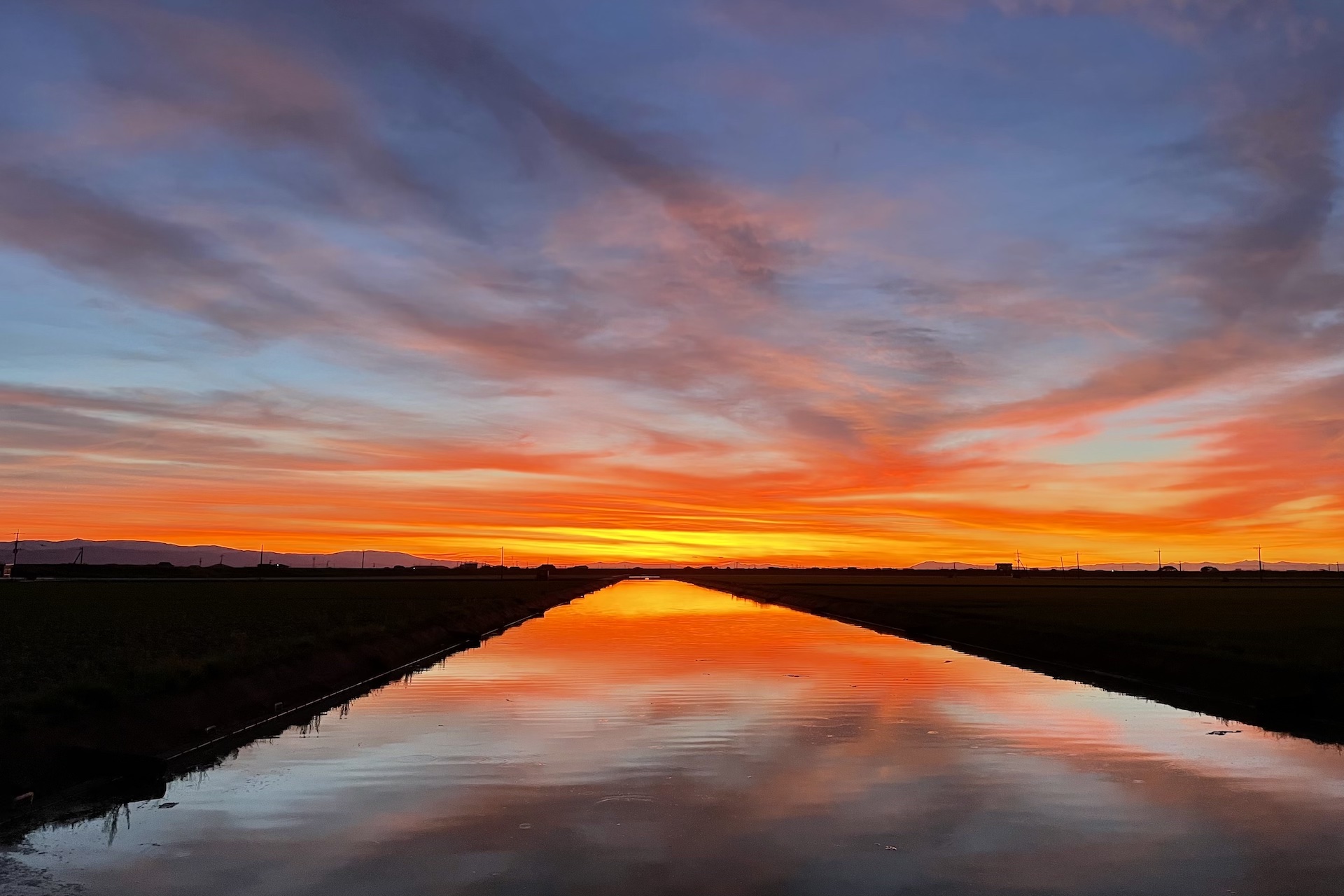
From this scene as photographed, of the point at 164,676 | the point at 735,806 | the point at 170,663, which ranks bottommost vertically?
the point at 735,806

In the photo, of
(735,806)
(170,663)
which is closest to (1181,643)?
(735,806)

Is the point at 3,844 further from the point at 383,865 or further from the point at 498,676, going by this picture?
the point at 498,676

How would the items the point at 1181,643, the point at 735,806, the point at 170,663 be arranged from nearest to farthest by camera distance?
the point at 735,806
the point at 170,663
the point at 1181,643

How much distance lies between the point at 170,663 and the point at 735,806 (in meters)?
19.2

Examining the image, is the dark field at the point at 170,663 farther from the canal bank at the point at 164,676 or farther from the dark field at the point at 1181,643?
the dark field at the point at 1181,643

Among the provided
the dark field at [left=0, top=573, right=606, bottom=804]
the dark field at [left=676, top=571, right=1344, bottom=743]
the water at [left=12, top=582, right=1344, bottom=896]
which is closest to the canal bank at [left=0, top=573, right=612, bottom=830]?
the dark field at [left=0, top=573, right=606, bottom=804]

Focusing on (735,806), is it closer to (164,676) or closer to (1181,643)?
(164,676)

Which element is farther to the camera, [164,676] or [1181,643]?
[1181,643]

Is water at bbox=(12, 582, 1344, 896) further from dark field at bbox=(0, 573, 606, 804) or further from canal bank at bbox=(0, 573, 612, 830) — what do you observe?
dark field at bbox=(0, 573, 606, 804)

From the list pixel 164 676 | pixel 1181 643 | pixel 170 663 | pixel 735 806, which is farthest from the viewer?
pixel 1181 643

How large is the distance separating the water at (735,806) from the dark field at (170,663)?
2328 mm

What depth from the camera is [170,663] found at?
28.4 metres

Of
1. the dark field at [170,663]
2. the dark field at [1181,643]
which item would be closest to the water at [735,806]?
the dark field at [170,663]

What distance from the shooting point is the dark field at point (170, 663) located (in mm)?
20281
